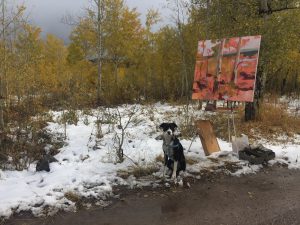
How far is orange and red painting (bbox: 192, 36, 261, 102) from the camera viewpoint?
777 cm

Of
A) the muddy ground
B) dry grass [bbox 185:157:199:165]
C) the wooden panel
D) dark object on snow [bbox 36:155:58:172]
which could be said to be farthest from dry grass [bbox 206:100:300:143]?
dark object on snow [bbox 36:155:58:172]

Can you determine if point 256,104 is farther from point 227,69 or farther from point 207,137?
point 207,137

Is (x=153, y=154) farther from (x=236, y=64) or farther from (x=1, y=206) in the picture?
(x=1, y=206)

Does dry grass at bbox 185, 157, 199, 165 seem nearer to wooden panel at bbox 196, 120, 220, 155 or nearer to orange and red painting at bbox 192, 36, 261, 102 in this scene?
wooden panel at bbox 196, 120, 220, 155

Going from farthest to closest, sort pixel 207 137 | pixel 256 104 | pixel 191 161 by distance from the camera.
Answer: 1. pixel 256 104
2. pixel 207 137
3. pixel 191 161

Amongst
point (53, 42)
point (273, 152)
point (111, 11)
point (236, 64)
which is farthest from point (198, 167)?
point (53, 42)

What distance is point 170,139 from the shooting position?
6.44 m

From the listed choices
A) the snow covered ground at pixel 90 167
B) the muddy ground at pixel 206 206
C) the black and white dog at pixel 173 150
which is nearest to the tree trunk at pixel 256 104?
the snow covered ground at pixel 90 167

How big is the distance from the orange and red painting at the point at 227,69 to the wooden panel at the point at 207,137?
728 mm

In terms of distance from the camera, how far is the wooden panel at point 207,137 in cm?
799

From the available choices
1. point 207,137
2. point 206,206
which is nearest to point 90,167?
point 206,206

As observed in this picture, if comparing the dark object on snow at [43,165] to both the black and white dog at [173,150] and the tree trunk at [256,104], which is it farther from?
the tree trunk at [256,104]

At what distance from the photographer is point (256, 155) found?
301 inches

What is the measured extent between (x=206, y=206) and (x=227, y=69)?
12.7 ft
